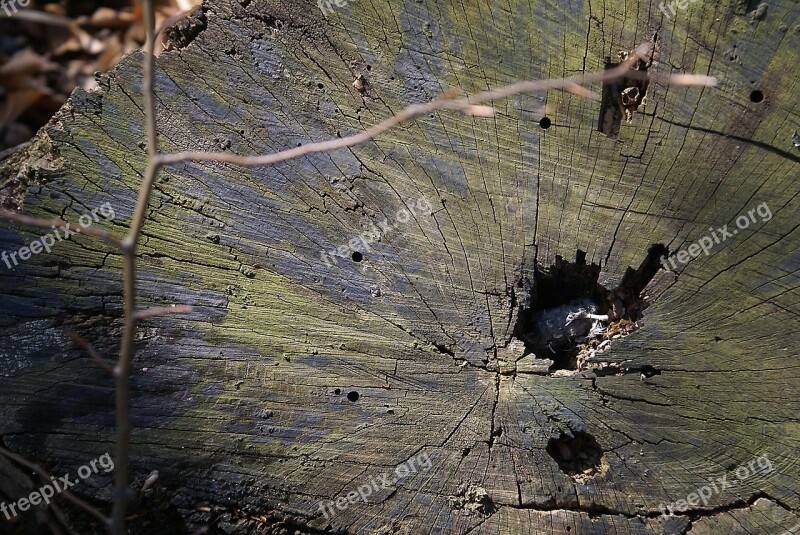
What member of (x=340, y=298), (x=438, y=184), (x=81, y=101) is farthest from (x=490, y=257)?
(x=81, y=101)

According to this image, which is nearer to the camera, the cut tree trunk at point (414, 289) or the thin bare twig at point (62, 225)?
the thin bare twig at point (62, 225)

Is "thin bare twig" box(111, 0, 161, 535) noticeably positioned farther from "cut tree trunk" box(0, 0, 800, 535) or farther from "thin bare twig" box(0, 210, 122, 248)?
"cut tree trunk" box(0, 0, 800, 535)

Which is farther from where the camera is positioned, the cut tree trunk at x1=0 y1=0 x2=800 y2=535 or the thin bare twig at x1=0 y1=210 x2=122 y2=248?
the cut tree trunk at x1=0 y1=0 x2=800 y2=535

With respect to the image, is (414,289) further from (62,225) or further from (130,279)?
(62,225)

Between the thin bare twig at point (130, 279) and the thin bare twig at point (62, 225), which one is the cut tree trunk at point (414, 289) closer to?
the thin bare twig at point (62, 225)

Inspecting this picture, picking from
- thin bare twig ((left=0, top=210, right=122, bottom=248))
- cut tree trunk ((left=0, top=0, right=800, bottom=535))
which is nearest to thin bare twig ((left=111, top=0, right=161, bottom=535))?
thin bare twig ((left=0, top=210, right=122, bottom=248))

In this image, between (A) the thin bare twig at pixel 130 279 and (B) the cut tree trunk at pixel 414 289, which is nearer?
(A) the thin bare twig at pixel 130 279

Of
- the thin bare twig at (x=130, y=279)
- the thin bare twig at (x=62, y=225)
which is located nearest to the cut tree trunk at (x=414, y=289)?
the thin bare twig at (x=62, y=225)

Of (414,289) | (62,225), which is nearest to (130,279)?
(62,225)

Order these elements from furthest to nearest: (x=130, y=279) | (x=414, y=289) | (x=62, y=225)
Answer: (x=414, y=289) < (x=62, y=225) < (x=130, y=279)

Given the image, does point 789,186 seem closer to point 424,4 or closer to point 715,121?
point 715,121
